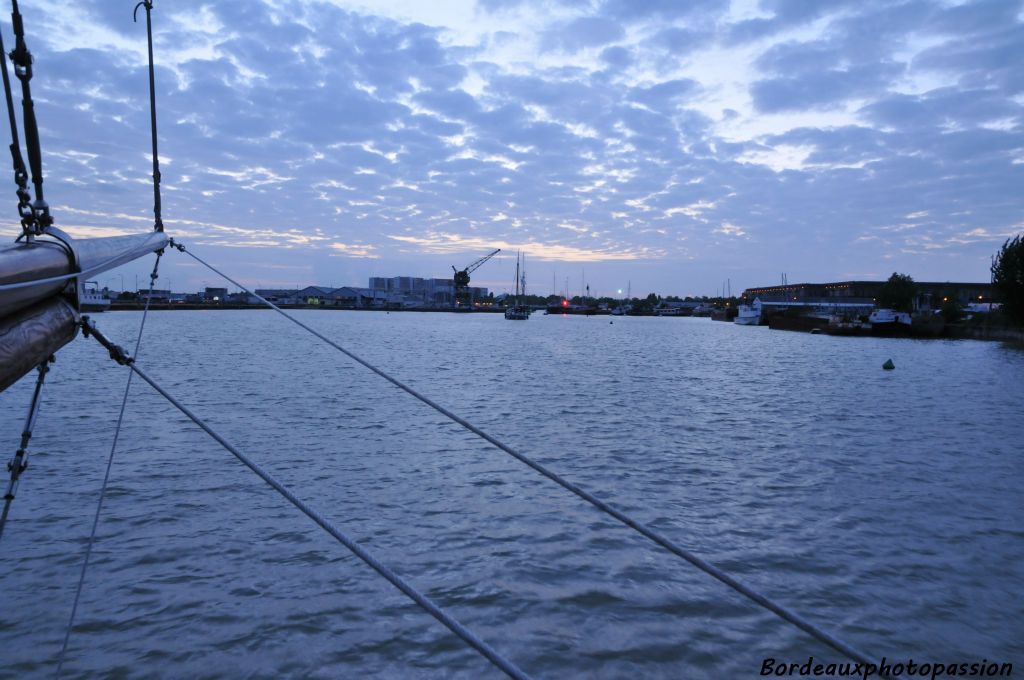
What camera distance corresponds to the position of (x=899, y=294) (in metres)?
138

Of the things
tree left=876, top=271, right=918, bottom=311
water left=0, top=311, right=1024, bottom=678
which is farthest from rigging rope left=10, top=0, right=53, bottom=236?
tree left=876, top=271, right=918, bottom=311

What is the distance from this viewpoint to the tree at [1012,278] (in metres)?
72.9

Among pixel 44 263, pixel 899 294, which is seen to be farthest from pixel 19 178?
pixel 899 294

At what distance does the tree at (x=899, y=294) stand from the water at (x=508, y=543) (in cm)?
13124

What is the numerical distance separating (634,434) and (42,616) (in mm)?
16111

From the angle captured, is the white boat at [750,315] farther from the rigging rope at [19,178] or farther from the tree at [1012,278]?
the rigging rope at [19,178]

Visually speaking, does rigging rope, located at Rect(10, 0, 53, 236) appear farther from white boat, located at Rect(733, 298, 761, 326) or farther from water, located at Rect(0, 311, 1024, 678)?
white boat, located at Rect(733, 298, 761, 326)

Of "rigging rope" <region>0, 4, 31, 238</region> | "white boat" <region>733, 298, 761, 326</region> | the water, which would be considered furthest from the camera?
"white boat" <region>733, 298, 761, 326</region>

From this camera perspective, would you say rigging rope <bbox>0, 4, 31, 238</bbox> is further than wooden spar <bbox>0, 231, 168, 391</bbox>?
Yes

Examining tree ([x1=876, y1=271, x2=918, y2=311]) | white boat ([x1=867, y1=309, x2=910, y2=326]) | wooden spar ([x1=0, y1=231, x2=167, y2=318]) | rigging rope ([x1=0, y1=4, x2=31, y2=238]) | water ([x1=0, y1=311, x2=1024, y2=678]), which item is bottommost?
water ([x1=0, y1=311, x2=1024, y2=678])

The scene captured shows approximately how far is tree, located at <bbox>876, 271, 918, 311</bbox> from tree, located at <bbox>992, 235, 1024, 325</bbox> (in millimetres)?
62108

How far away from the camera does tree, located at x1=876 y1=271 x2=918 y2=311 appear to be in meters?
137

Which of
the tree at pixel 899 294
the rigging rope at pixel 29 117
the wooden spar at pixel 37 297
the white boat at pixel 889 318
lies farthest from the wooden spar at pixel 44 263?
the tree at pixel 899 294

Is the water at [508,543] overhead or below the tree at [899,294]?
below
